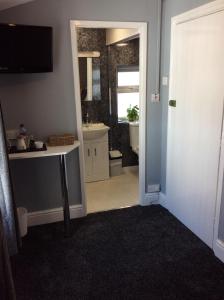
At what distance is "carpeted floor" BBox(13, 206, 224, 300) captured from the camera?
191 cm

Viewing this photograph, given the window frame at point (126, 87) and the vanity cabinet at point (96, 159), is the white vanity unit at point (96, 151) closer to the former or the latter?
the vanity cabinet at point (96, 159)

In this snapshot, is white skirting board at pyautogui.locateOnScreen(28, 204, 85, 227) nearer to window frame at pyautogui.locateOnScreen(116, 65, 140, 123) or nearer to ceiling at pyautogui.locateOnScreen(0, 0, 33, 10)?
→ window frame at pyautogui.locateOnScreen(116, 65, 140, 123)

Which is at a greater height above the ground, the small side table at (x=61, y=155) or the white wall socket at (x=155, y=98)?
the white wall socket at (x=155, y=98)

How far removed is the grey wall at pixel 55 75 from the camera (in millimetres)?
2418

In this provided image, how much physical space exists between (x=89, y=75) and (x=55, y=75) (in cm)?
142

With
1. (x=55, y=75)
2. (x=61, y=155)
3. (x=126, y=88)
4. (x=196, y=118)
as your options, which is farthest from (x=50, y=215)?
(x=126, y=88)

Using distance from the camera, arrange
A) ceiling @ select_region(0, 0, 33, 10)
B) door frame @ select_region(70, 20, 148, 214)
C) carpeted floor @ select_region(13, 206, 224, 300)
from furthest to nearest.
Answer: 1. door frame @ select_region(70, 20, 148, 214)
2. ceiling @ select_region(0, 0, 33, 10)
3. carpeted floor @ select_region(13, 206, 224, 300)

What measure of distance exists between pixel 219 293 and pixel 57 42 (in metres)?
2.49

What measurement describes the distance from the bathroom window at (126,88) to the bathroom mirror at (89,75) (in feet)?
1.17

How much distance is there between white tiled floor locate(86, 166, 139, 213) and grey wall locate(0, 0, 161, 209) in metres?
0.80

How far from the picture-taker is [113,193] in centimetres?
358

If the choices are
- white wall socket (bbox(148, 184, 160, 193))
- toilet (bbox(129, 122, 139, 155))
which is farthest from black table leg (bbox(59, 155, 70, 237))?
toilet (bbox(129, 122, 139, 155))

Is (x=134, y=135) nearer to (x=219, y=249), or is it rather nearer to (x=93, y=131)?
(x=93, y=131)

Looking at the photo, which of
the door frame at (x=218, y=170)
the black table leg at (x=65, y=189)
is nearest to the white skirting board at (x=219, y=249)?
the door frame at (x=218, y=170)
